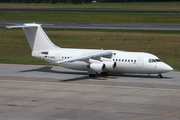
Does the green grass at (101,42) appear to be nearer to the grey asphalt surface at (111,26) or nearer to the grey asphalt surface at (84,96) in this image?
the grey asphalt surface at (111,26)

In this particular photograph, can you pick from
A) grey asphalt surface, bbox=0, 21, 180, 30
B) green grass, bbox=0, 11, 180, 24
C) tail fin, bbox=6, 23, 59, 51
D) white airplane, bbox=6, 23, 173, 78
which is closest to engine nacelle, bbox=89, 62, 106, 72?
white airplane, bbox=6, 23, 173, 78

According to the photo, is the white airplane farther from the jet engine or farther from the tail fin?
the tail fin

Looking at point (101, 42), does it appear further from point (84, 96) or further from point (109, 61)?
point (84, 96)

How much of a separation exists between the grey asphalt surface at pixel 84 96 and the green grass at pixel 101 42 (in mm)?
9124

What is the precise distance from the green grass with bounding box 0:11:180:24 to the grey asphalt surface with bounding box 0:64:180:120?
162ft

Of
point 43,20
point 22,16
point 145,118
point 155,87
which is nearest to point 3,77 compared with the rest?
point 155,87

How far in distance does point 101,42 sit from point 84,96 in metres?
33.5

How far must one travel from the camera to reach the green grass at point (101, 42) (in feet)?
188

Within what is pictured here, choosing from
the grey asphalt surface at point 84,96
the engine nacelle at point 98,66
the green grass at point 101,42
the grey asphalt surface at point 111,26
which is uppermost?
the grey asphalt surface at point 111,26

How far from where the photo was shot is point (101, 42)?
67.2 m

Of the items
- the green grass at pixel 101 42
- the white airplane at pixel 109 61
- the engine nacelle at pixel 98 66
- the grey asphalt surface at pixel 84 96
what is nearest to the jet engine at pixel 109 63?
the white airplane at pixel 109 61

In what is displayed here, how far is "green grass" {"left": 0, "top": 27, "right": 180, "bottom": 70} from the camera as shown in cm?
5741

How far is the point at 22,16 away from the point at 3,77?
201 ft

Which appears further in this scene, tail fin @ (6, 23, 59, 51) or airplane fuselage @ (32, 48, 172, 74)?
tail fin @ (6, 23, 59, 51)
